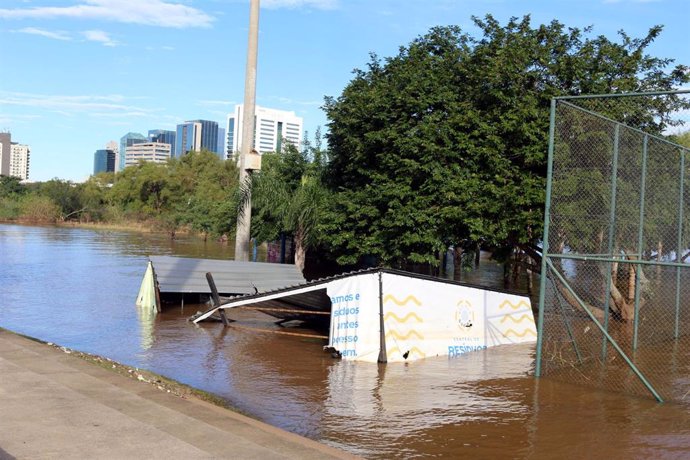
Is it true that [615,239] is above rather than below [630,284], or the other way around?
above

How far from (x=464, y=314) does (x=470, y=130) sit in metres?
5.95

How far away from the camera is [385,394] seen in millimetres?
10141

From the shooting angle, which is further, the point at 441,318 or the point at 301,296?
the point at 301,296

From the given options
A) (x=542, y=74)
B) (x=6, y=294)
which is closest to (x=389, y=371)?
(x=542, y=74)

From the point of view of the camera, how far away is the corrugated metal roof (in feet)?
60.5

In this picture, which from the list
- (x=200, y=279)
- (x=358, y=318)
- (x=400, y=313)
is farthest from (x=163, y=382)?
(x=200, y=279)

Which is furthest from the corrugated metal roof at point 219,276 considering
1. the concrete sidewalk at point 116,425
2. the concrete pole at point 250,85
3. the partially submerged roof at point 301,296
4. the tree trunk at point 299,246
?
the concrete sidewalk at point 116,425

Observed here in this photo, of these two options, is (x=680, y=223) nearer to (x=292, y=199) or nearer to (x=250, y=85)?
(x=250, y=85)

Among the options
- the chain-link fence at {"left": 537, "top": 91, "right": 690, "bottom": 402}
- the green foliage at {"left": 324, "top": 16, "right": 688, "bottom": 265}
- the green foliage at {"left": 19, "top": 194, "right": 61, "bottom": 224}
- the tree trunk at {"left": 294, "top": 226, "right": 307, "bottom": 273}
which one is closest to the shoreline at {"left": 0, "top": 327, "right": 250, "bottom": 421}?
the chain-link fence at {"left": 537, "top": 91, "right": 690, "bottom": 402}

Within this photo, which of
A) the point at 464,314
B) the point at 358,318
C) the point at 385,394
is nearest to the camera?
the point at 385,394

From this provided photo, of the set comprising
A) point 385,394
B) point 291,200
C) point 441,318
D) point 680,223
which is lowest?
point 385,394

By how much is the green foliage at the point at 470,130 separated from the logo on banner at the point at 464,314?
3.34 m

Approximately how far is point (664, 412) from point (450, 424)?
313cm

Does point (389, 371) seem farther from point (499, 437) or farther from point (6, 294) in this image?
point (6, 294)
